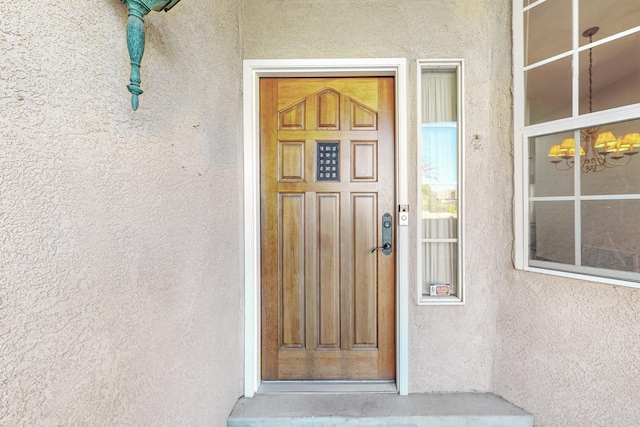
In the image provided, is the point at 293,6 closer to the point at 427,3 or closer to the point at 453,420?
the point at 427,3

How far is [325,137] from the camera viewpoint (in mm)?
1688

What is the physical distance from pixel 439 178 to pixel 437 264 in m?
0.57

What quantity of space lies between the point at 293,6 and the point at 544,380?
266 centimetres

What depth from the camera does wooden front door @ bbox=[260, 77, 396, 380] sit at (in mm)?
1678

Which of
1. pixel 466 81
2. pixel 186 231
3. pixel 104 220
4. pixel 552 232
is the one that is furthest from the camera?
pixel 466 81

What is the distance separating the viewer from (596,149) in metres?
1.27

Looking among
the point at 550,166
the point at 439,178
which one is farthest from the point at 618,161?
the point at 439,178

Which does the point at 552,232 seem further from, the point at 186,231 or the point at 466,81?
the point at 186,231

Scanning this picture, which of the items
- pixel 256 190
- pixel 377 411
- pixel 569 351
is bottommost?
pixel 377 411

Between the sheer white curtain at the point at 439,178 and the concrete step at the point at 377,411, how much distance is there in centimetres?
65

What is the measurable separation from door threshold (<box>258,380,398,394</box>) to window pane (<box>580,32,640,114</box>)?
1.94m

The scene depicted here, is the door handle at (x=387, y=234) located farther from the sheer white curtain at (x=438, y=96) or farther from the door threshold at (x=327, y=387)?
the door threshold at (x=327, y=387)

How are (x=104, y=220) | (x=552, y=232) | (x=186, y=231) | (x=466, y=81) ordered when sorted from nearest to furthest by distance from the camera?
(x=104, y=220)
(x=186, y=231)
(x=552, y=232)
(x=466, y=81)

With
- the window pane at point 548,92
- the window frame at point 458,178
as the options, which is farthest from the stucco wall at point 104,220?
the window pane at point 548,92
